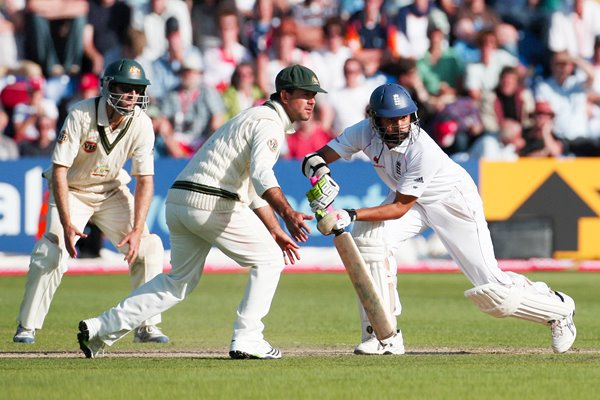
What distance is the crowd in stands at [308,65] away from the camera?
16.8 m

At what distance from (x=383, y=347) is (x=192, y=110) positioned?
9.08 m

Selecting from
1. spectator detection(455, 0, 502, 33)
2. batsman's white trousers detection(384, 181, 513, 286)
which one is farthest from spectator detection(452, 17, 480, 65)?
batsman's white trousers detection(384, 181, 513, 286)

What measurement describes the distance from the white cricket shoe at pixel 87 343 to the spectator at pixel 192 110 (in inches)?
351

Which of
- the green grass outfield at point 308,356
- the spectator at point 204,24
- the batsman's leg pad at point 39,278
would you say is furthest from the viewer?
the spectator at point 204,24

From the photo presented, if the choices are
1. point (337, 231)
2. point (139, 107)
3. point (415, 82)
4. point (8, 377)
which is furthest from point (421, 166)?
point (415, 82)

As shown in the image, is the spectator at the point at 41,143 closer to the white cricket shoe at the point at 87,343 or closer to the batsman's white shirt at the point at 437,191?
the batsman's white shirt at the point at 437,191

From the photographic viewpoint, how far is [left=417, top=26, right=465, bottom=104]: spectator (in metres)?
18.6

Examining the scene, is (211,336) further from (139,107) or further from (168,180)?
(168,180)

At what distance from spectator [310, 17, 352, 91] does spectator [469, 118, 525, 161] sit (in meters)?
2.21

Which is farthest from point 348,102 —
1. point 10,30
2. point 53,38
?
point 10,30

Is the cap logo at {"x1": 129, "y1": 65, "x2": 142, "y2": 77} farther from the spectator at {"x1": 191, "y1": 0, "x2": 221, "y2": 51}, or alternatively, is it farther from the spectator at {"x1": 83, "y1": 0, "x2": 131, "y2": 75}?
the spectator at {"x1": 191, "y1": 0, "x2": 221, "y2": 51}

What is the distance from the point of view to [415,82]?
17969mm

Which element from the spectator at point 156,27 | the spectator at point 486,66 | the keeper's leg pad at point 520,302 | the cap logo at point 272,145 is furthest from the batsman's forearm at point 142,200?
the spectator at point 486,66

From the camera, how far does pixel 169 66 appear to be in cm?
1728
